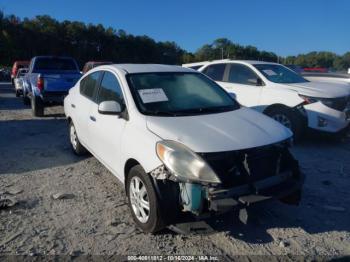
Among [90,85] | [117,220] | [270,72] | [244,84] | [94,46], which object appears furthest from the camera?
[94,46]

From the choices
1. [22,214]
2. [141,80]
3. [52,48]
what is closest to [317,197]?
[141,80]

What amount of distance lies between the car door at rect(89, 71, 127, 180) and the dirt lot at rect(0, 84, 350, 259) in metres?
0.55

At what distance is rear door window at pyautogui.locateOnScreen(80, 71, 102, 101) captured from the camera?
496cm

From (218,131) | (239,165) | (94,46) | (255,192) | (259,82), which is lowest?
(255,192)

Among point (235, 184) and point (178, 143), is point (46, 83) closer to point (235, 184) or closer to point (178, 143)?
point (178, 143)

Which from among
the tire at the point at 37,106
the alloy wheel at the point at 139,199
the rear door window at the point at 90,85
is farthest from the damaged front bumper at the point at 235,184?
the tire at the point at 37,106

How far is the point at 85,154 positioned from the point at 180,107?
269 cm

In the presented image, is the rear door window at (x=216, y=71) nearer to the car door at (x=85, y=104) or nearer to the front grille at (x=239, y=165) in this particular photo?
the car door at (x=85, y=104)

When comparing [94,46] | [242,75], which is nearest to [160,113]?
[242,75]

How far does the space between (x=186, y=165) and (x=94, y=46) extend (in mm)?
69088

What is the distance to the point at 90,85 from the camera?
17.1 feet

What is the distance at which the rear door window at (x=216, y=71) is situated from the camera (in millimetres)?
8359

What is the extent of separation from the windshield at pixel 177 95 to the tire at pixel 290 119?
2.70 meters

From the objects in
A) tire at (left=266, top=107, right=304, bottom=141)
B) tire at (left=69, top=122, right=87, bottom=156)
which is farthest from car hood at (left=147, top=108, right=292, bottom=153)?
tire at (left=266, top=107, right=304, bottom=141)
